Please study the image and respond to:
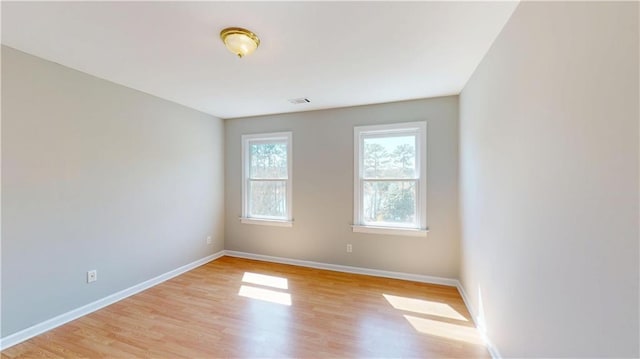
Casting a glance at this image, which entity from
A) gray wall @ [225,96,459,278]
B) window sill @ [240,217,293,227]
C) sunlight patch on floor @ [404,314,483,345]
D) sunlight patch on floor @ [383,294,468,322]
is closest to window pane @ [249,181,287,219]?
window sill @ [240,217,293,227]

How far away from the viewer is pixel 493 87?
2.03 m

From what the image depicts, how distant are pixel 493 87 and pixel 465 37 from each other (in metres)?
0.44

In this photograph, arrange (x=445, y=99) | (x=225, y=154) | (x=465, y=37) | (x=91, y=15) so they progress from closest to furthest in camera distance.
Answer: (x=91, y=15) < (x=465, y=37) < (x=445, y=99) < (x=225, y=154)

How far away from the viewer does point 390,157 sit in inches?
144

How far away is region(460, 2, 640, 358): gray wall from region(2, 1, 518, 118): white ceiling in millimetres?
441

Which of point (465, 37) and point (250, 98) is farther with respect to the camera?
point (250, 98)

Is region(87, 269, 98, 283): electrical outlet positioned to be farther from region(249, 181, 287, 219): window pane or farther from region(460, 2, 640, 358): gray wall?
region(460, 2, 640, 358): gray wall

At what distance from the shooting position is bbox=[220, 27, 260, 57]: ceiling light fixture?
184 centimetres

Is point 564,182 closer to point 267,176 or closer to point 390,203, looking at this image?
Answer: point 390,203

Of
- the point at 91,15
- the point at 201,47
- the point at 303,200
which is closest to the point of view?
the point at 91,15

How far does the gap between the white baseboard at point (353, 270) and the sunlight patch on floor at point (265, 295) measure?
3.23ft

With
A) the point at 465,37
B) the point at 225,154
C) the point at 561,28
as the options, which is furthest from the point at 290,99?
the point at 561,28

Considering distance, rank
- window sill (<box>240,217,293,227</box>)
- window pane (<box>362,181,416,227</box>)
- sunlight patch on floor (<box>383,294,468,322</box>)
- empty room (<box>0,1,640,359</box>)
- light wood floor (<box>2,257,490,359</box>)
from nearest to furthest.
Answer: empty room (<box>0,1,640,359</box>), light wood floor (<box>2,257,490,359</box>), sunlight patch on floor (<box>383,294,468,322</box>), window pane (<box>362,181,416,227</box>), window sill (<box>240,217,293,227</box>)

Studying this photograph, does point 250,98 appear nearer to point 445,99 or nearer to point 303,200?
point 303,200
